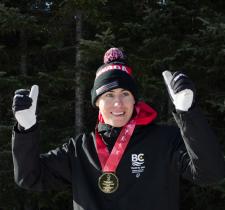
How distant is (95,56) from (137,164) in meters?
4.66

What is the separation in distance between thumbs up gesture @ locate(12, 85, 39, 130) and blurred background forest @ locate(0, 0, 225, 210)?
14.2 ft

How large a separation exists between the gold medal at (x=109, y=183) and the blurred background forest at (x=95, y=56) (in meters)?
4.45

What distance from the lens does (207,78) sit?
26.6 ft

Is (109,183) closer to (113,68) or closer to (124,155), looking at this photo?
(124,155)

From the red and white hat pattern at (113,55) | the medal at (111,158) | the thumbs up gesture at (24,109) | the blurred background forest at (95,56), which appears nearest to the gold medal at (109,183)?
the medal at (111,158)

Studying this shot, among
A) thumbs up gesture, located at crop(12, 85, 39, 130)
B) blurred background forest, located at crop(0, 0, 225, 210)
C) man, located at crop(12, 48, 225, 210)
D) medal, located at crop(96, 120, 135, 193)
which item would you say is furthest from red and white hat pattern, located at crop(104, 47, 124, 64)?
blurred background forest, located at crop(0, 0, 225, 210)

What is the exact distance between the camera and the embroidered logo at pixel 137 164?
266 cm

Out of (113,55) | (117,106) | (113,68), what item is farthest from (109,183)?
(113,55)

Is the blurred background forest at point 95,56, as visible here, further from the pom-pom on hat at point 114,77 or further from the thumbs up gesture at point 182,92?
the thumbs up gesture at point 182,92

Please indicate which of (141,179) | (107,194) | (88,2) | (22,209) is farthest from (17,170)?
(22,209)

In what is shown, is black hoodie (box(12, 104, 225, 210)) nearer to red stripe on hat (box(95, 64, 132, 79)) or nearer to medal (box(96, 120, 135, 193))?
medal (box(96, 120, 135, 193))

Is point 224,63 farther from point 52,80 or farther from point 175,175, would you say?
point 175,175

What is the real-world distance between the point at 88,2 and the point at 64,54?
7.59 feet

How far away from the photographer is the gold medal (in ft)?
8.60
